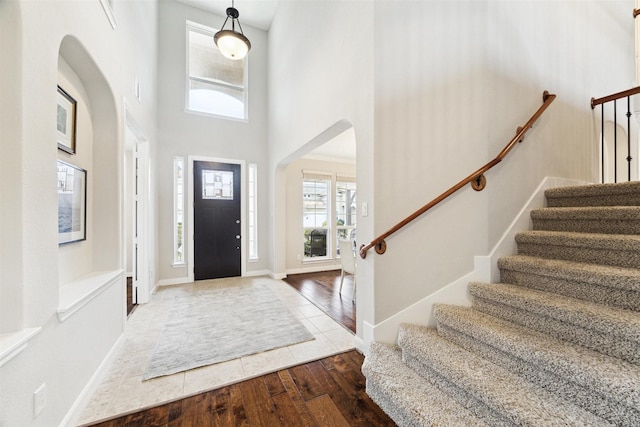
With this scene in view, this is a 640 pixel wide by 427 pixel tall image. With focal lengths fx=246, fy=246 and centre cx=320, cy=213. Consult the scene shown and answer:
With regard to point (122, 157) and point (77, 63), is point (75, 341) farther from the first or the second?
point (77, 63)

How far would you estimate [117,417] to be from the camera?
1.51 metres

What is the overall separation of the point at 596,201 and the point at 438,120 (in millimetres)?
1509

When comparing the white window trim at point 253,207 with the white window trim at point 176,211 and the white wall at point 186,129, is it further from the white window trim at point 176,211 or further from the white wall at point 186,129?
the white window trim at point 176,211

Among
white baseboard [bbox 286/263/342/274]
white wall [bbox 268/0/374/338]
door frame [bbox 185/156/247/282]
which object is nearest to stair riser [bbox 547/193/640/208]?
white wall [bbox 268/0/374/338]

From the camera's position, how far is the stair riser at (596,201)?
1.92m

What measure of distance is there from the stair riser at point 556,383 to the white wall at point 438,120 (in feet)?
1.87

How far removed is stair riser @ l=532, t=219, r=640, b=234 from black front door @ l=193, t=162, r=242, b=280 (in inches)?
180

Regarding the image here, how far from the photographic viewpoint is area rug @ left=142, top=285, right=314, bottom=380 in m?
2.12

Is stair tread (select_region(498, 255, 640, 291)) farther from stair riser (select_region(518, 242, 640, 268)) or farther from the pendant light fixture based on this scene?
the pendant light fixture

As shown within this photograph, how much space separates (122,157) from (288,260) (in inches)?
140

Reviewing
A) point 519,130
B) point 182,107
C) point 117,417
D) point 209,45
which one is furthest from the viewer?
point 209,45

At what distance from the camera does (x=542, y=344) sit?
1331 millimetres

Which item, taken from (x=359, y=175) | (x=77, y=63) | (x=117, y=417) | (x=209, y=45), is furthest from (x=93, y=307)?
(x=209, y=45)

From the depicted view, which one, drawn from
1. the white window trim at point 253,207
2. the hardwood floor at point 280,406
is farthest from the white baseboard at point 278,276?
the hardwood floor at point 280,406
